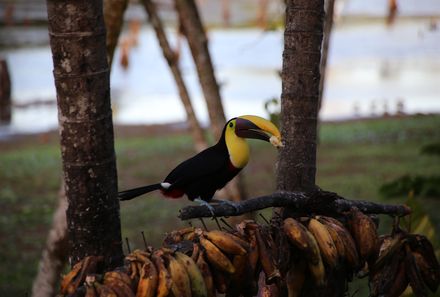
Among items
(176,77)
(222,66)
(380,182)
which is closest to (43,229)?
(176,77)

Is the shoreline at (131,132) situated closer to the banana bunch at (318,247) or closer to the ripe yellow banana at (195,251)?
the banana bunch at (318,247)

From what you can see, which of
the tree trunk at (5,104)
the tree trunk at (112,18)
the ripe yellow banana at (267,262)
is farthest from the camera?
the tree trunk at (5,104)

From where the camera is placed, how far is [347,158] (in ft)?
38.9

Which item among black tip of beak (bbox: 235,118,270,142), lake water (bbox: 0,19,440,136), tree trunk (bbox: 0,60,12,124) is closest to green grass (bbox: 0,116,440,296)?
tree trunk (bbox: 0,60,12,124)

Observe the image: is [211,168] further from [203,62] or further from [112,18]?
[203,62]

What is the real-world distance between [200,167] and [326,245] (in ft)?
2.25

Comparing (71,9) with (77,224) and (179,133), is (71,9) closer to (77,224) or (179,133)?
(77,224)

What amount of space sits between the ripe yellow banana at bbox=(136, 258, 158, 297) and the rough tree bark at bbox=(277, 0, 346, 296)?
120 centimetres

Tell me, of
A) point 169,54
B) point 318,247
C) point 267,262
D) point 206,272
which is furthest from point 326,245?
point 169,54

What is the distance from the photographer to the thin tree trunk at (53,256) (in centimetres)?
563

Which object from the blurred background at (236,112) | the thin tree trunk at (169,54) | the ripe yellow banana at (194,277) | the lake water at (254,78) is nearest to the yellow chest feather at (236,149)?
the ripe yellow banana at (194,277)

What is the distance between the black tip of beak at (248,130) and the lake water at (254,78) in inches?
393

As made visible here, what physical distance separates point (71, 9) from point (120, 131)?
1200cm

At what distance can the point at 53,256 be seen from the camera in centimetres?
575
